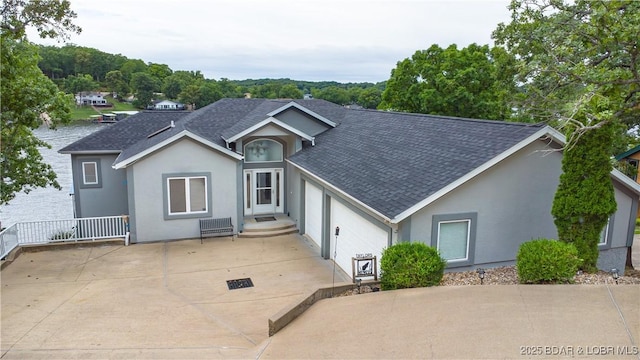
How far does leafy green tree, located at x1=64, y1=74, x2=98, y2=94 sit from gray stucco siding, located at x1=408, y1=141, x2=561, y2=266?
7772 cm

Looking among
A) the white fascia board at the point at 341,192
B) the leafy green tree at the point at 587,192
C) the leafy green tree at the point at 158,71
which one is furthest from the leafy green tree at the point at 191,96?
the leafy green tree at the point at 587,192

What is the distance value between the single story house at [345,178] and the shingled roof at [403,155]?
0.18 ft

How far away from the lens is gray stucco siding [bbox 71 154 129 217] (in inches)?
748

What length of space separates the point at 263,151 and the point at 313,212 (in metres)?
3.97

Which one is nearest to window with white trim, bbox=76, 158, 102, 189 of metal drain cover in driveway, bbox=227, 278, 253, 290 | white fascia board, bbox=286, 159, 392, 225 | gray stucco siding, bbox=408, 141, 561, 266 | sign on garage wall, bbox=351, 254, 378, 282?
white fascia board, bbox=286, 159, 392, 225

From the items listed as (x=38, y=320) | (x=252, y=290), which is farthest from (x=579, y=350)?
(x=38, y=320)

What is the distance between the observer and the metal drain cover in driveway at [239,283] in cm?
1220

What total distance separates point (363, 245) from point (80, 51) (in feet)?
301

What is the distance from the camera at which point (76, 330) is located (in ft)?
30.2

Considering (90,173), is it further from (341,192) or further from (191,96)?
(191,96)

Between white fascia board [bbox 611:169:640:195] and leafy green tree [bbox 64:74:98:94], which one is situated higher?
leafy green tree [bbox 64:74:98:94]

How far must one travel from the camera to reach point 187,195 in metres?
16.6

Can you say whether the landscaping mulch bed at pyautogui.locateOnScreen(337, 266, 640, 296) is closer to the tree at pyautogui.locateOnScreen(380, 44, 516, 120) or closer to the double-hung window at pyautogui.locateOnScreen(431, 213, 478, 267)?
the double-hung window at pyautogui.locateOnScreen(431, 213, 478, 267)

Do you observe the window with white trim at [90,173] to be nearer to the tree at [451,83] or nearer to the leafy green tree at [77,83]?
the tree at [451,83]
